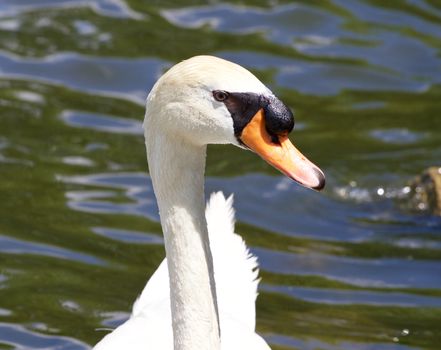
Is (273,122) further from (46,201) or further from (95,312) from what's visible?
(46,201)

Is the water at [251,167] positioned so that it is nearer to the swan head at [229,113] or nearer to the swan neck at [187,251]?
the swan neck at [187,251]

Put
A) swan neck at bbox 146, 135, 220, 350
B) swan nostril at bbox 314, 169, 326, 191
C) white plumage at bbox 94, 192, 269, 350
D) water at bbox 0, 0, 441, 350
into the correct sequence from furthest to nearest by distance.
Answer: water at bbox 0, 0, 441, 350, white plumage at bbox 94, 192, 269, 350, swan neck at bbox 146, 135, 220, 350, swan nostril at bbox 314, 169, 326, 191

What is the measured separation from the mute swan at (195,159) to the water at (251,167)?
1755 millimetres

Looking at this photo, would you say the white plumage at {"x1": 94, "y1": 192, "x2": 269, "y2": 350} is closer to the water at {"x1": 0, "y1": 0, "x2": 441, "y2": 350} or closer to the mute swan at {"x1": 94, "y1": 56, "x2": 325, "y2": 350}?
the mute swan at {"x1": 94, "y1": 56, "x2": 325, "y2": 350}

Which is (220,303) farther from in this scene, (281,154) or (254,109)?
(254,109)

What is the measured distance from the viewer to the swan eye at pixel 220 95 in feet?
15.0

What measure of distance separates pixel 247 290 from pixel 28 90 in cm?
457

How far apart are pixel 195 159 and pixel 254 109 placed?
376mm

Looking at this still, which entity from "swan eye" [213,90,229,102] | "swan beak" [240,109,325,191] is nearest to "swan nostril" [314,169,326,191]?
"swan beak" [240,109,325,191]

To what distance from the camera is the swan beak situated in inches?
178

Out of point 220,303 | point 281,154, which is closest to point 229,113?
point 281,154

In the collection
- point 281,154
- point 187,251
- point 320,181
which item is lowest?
point 187,251

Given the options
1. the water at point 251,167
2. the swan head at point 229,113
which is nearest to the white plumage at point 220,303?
the water at point 251,167

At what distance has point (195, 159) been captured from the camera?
482 centimetres
